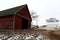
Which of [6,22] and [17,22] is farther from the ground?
[6,22]

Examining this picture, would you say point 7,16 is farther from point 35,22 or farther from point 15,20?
point 35,22

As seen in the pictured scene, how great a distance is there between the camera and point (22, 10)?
730 inches

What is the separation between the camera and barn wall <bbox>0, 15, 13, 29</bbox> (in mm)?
16312

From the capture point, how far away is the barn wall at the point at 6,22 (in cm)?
1631

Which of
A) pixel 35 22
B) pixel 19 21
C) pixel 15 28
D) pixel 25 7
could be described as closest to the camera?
pixel 15 28

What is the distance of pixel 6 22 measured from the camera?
16.9 m

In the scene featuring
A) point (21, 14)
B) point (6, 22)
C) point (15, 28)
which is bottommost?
point (15, 28)

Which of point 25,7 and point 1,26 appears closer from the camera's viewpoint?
point 1,26

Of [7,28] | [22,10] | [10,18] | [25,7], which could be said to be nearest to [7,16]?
A: [10,18]

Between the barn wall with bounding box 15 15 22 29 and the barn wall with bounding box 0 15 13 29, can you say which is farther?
the barn wall with bounding box 15 15 22 29

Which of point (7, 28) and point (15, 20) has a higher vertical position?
point (15, 20)

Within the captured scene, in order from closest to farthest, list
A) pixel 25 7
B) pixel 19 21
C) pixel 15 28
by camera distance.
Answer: pixel 15 28, pixel 19 21, pixel 25 7

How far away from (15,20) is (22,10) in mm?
3087

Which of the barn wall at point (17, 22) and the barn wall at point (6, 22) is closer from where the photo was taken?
the barn wall at point (6, 22)
